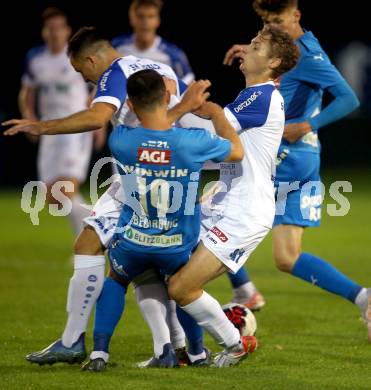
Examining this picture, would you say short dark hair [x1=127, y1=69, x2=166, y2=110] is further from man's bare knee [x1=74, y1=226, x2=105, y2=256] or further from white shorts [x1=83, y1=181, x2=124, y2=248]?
man's bare knee [x1=74, y1=226, x2=105, y2=256]

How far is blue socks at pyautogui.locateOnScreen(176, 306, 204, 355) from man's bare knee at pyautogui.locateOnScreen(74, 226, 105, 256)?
2.03ft

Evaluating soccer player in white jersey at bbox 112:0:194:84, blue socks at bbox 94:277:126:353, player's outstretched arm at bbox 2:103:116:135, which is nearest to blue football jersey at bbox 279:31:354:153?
player's outstretched arm at bbox 2:103:116:135

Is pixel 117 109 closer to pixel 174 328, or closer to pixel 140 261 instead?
pixel 140 261

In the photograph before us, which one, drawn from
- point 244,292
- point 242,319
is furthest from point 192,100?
point 244,292

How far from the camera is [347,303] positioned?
28.7 ft

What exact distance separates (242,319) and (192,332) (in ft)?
2.30

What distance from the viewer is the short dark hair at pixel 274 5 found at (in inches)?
283

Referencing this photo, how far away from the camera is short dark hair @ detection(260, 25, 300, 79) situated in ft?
20.2

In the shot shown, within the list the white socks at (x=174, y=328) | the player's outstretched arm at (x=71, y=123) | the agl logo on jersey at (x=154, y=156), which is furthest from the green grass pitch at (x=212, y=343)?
the player's outstretched arm at (x=71, y=123)

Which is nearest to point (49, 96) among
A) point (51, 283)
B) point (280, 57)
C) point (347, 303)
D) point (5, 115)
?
point (51, 283)

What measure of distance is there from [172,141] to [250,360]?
1566mm

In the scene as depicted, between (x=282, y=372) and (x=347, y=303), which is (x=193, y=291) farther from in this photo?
(x=347, y=303)

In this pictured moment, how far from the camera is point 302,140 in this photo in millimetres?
7555

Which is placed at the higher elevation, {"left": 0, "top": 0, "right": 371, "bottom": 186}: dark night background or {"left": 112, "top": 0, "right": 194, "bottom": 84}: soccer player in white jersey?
{"left": 112, "top": 0, "right": 194, "bottom": 84}: soccer player in white jersey
